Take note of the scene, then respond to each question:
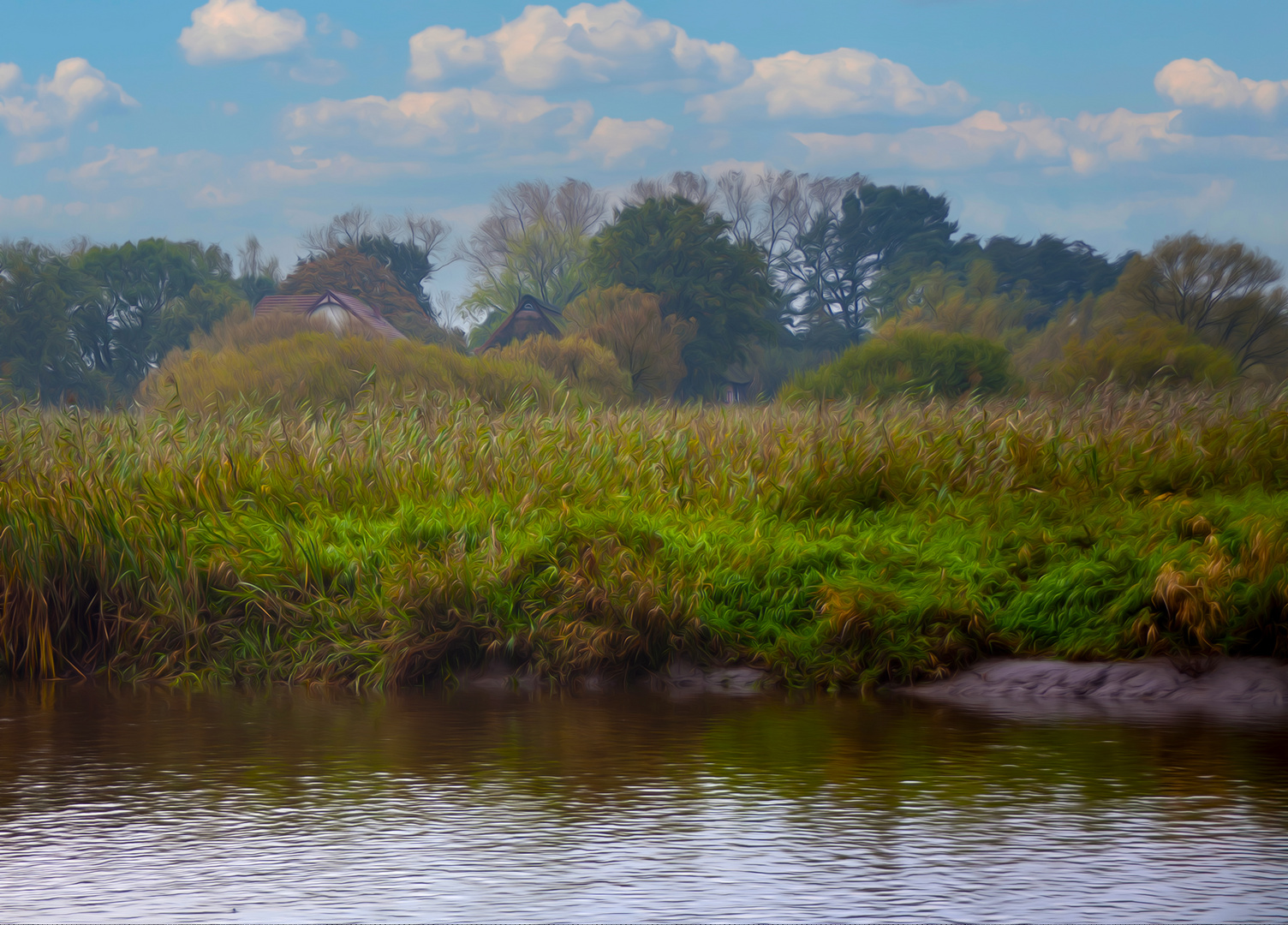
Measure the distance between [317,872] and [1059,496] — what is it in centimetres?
757

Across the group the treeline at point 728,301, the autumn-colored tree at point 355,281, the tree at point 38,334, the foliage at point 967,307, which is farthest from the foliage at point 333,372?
the autumn-colored tree at point 355,281

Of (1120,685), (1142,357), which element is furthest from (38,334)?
(1120,685)

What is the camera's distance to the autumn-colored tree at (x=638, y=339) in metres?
52.9

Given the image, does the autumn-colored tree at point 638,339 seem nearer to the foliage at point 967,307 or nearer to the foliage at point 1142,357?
the foliage at point 967,307

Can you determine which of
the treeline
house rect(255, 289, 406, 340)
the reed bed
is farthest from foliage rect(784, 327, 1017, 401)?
house rect(255, 289, 406, 340)

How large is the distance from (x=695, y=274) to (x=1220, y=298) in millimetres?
25940

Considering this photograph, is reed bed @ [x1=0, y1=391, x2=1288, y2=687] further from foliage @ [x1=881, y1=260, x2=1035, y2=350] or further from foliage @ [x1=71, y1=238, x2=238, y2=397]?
foliage @ [x1=71, y1=238, x2=238, y2=397]

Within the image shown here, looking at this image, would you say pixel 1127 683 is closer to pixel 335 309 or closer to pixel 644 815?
pixel 644 815

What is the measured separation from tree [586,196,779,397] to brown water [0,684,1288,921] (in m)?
55.7

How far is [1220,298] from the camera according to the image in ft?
140

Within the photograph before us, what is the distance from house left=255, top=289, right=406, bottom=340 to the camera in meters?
67.4

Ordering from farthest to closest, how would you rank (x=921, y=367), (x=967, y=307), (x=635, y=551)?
(x=967, y=307)
(x=921, y=367)
(x=635, y=551)

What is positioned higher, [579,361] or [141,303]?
[141,303]

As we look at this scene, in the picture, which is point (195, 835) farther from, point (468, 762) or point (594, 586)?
point (594, 586)
